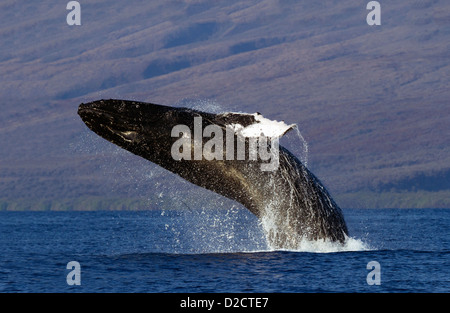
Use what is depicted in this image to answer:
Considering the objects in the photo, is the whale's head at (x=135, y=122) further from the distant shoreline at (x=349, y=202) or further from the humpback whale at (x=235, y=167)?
the distant shoreline at (x=349, y=202)

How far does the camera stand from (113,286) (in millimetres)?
20000

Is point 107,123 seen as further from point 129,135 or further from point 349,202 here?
point 349,202

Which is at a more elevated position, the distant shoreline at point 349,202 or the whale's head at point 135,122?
the distant shoreline at point 349,202

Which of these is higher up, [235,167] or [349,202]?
[349,202]

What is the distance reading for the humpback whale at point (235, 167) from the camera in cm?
1955

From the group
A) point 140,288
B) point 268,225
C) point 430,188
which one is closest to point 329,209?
point 268,225

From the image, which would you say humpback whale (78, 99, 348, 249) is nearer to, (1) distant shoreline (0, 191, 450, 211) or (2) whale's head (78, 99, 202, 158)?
(2) whale's head (78, 99, 202, 158)

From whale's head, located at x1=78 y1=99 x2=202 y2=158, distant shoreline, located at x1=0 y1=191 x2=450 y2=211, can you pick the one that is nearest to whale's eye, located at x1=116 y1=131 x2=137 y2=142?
whale's head, located at x1=78 y1=99 x2=202 y2=158

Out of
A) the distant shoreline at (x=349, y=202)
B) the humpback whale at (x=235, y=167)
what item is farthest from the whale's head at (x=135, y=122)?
the distant shoreline at (x=349, y=202)

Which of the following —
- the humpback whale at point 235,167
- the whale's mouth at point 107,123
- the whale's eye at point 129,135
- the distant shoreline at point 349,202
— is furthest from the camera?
the distant shoreline at point 349,202

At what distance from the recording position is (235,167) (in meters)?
20.8

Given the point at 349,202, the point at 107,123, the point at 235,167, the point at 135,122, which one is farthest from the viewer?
the point at 349,202

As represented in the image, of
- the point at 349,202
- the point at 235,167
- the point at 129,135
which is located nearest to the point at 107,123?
the point at 129,135

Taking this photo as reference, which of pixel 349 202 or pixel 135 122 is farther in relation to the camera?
pixel 349 202
